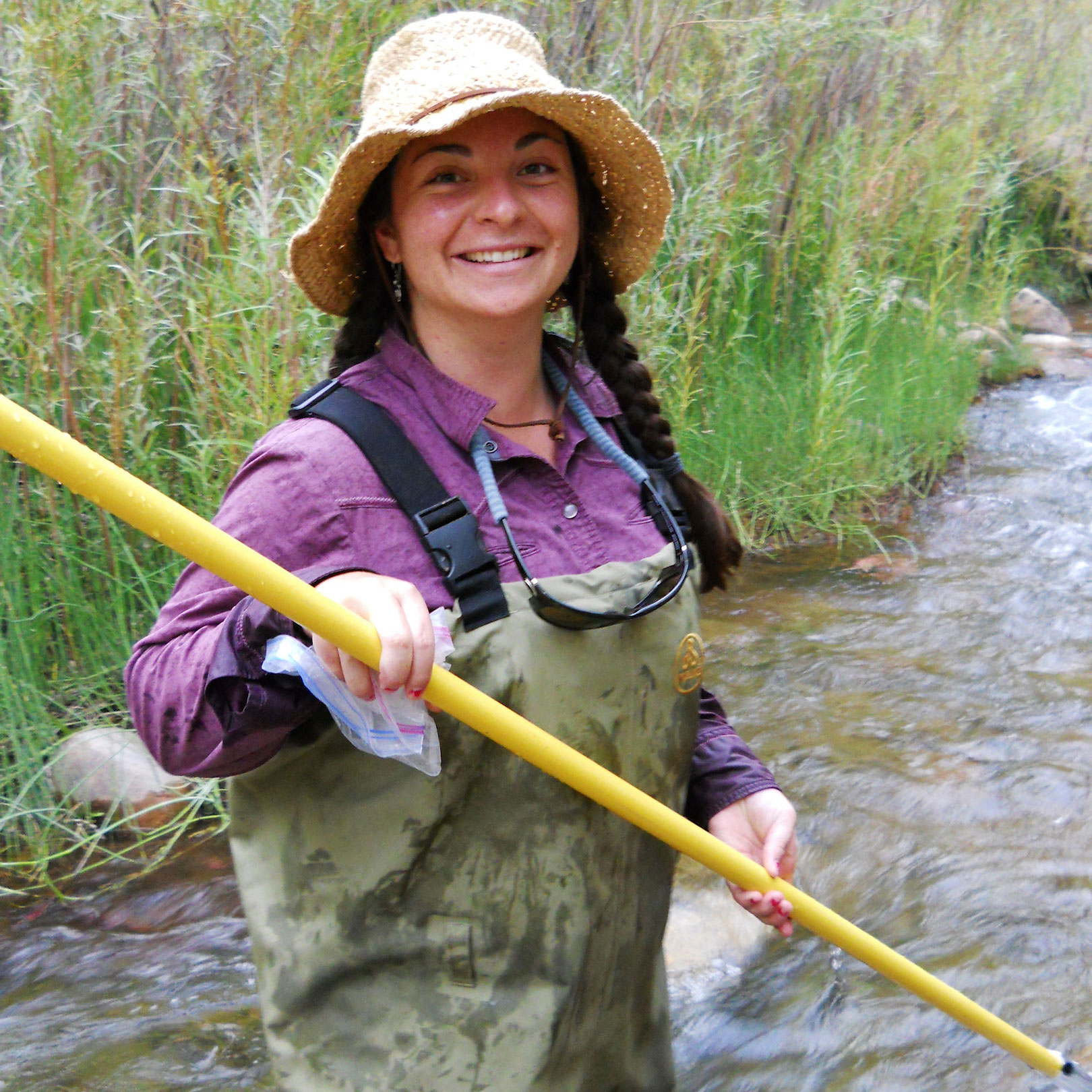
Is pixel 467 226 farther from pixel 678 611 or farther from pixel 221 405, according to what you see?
pixel 221 405

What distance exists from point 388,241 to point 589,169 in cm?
34

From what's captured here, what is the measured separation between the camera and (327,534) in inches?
55.2

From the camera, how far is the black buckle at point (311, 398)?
1524mm

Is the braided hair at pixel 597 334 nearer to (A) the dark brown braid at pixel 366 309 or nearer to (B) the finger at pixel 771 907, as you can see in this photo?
(A) the dark brown braid at pixel 366 309

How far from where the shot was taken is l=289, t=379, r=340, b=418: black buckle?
152 centimetres

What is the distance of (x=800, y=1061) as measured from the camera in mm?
2611

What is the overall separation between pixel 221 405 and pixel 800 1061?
223 centimetres

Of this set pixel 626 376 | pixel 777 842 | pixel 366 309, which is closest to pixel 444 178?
pixel 366 309

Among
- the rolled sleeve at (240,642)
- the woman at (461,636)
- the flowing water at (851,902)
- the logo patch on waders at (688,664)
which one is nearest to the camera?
the rolled sleeve at (240,642)

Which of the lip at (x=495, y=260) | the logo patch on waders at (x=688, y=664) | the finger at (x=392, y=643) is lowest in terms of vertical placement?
the logo patch on waders at (x=688, y=664)

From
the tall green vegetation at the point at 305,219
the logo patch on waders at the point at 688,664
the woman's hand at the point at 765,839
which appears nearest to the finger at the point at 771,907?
the woman's hand at the point at 765,839

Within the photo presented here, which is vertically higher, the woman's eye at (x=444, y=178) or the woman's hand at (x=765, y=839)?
the woman's eye at (x=444, y=178)

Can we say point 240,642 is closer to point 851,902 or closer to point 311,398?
point 311,398

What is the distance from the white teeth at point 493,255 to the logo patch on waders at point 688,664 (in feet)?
1.89
